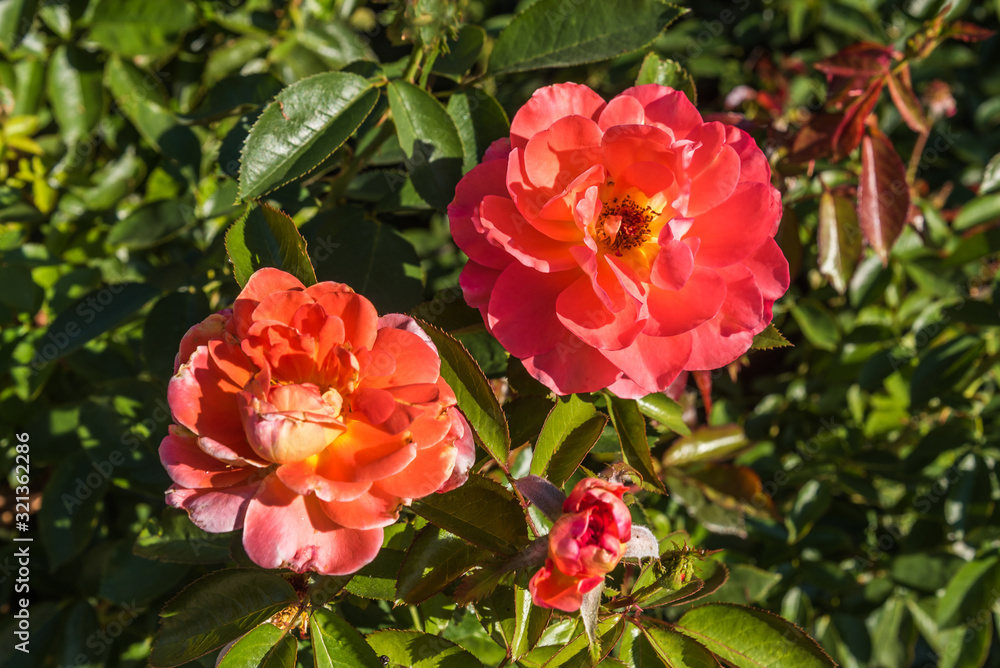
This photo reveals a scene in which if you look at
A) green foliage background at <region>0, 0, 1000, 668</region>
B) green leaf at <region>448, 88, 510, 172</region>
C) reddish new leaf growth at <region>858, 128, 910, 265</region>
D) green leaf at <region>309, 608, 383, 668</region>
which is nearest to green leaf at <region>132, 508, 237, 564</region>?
green foliage background at <region>0, 0, 1000, 668</region>

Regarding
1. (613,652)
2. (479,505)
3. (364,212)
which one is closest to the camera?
(479,505)

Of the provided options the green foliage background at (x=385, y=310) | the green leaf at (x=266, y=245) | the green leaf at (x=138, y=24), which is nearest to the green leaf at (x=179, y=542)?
the green foliage background at (x=385, y=310)

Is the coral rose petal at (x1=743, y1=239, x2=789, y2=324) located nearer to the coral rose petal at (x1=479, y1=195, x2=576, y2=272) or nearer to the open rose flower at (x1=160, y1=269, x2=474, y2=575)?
the coral rose petal at (x1=479, y1=195, x2=576, y2=272)

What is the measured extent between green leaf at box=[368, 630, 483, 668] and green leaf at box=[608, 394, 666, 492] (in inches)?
14.9

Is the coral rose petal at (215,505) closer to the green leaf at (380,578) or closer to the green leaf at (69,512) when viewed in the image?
the green leaf at (380,578)

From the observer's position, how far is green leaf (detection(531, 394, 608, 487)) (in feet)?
3.31

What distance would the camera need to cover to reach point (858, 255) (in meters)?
1.67

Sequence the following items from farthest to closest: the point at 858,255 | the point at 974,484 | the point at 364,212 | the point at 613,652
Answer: the point at 974,484
the point at 858,255
the point at 364,212
the point at 613,652

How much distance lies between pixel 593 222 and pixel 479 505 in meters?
0.43

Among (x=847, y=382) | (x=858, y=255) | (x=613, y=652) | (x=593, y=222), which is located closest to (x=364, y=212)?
(x=593, y=222)

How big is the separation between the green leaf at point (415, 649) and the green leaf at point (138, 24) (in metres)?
1.86

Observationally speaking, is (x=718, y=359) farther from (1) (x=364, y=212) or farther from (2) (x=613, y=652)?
(1) (x=364, y=212)

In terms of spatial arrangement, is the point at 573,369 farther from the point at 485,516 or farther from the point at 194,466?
the point at 194,466

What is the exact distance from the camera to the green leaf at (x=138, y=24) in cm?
206
